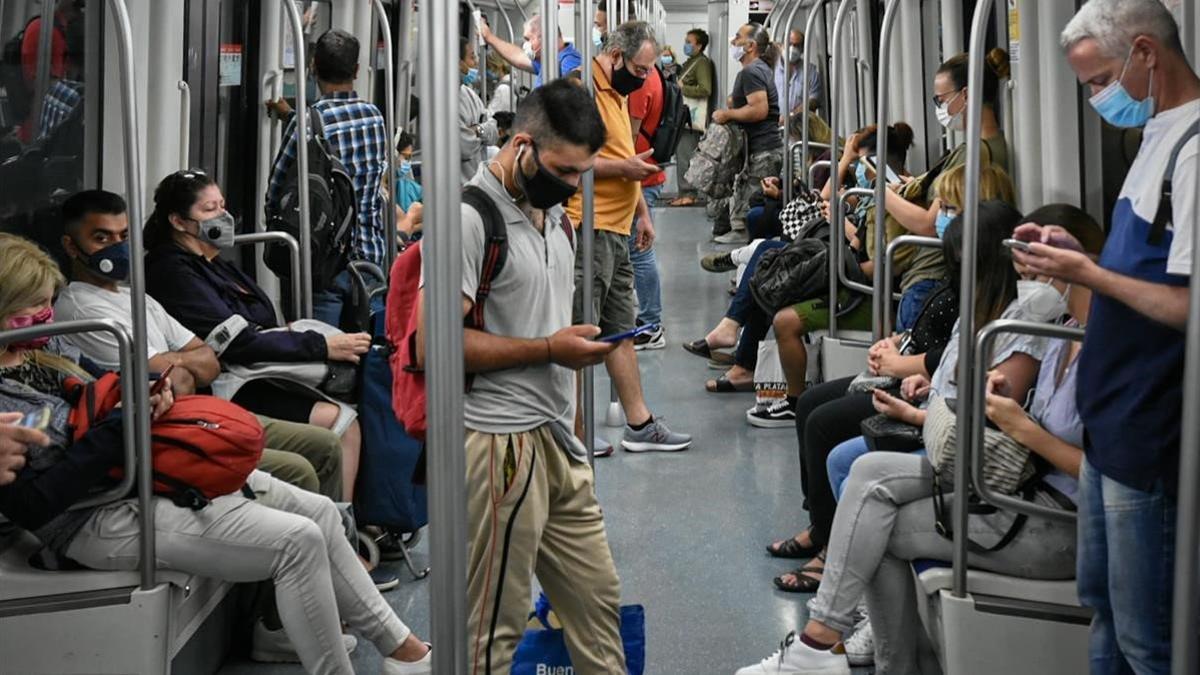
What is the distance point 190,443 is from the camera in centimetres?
363

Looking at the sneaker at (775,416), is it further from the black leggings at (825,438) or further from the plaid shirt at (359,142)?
the plaid shirt at (359,142)

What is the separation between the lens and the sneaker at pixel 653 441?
7.07 meters

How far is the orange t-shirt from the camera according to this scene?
20.9ft

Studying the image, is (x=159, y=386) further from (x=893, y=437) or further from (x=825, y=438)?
(x=825, y=438)

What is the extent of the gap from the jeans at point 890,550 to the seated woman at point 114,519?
4.22 feet

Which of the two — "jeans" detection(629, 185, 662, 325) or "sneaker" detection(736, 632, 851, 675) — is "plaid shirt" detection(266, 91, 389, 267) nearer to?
"jeans" detection(629, 185, 662, 325)

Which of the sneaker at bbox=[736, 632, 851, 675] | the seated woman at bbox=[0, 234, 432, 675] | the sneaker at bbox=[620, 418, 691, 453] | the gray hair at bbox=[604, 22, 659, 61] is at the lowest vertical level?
the sneaker at bbox=[736, 632, 851, 675]

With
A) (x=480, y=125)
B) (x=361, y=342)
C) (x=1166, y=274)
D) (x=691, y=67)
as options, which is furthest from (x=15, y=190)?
(x=691, y=67)

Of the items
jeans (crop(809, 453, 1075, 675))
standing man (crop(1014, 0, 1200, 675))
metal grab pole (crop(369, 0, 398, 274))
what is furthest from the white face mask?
metal grab pole (crop(369, 0, 398, 274))

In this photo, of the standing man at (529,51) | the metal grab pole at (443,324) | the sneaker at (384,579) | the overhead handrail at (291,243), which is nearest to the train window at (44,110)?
the overhead handrail at (291,243)

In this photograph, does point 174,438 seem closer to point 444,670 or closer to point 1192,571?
point 444,670

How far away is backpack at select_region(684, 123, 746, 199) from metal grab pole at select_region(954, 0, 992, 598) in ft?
27.8

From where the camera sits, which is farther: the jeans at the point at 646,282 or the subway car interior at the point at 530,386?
the jeans at the point at 646,282

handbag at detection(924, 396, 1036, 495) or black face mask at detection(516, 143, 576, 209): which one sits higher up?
black face mask at detection(516, 143, 576, 209)
